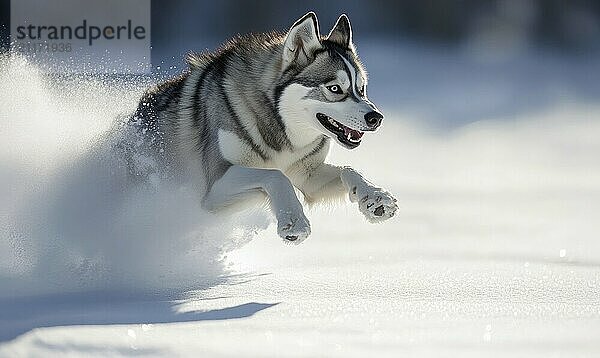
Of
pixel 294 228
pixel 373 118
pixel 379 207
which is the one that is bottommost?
pixel 294 228

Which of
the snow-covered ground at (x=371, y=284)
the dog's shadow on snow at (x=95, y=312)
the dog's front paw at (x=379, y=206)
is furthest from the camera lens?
the dog's front paw at (x=379, y=206)

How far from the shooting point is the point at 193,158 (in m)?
4.28

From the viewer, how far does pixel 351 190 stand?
13.0 ft

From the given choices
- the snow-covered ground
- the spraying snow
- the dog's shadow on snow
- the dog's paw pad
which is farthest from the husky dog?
the dog's shadow on snow

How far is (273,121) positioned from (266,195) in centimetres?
38

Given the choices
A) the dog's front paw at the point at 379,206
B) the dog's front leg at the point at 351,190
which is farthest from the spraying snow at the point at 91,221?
the dog's front paw at the point at 379,206

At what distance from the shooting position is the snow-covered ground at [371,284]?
2.69m

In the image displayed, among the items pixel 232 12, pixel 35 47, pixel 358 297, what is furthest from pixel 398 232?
pixel 232 12

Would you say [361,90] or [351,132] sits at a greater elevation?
[361,90]

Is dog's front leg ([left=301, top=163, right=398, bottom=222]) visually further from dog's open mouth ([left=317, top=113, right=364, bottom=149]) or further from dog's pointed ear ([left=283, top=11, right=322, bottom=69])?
dog's pointed ear ([left=283, top=11, right=322, bottom=69])

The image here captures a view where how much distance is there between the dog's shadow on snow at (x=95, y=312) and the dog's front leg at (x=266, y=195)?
1.12 ft

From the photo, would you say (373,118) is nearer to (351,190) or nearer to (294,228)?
(351,190)

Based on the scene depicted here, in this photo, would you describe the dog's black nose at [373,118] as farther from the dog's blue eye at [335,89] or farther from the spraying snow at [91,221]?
the spraying snow at [91,221]

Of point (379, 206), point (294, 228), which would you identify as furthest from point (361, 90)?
point (294, 228)
